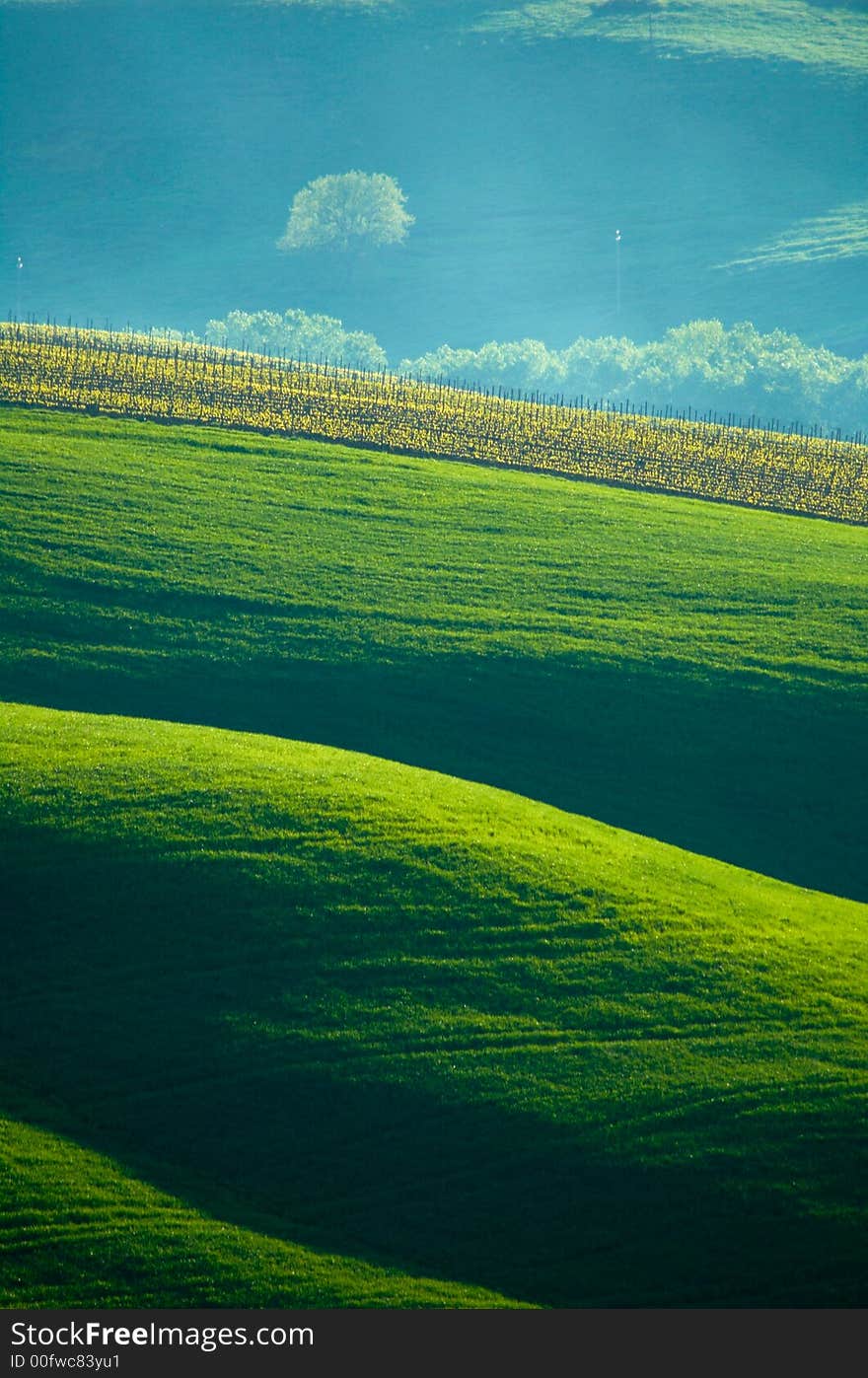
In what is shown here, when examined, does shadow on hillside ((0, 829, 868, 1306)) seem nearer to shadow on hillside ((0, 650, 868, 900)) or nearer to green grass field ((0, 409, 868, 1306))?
green grass field ((0, 409, 868, 1306))

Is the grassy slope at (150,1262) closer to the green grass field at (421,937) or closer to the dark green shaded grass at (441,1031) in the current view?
the green grass field at (421,937)

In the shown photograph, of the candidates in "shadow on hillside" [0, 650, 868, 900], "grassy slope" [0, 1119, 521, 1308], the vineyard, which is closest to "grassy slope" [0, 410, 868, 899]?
"shadow on hillside" [0, 650, 868, 900]

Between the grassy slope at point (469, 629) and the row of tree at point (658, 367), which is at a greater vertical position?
the row of tree at point (658, 367)

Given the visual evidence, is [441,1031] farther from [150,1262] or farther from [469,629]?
[469,629]

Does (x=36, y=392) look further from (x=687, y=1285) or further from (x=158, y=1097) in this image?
(x=687, y=1285)

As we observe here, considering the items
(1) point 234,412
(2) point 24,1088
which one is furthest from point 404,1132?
(1) point 234,412

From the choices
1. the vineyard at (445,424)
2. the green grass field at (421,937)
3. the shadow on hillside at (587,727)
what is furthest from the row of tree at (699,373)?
the shadow on hillside at (587,727)
